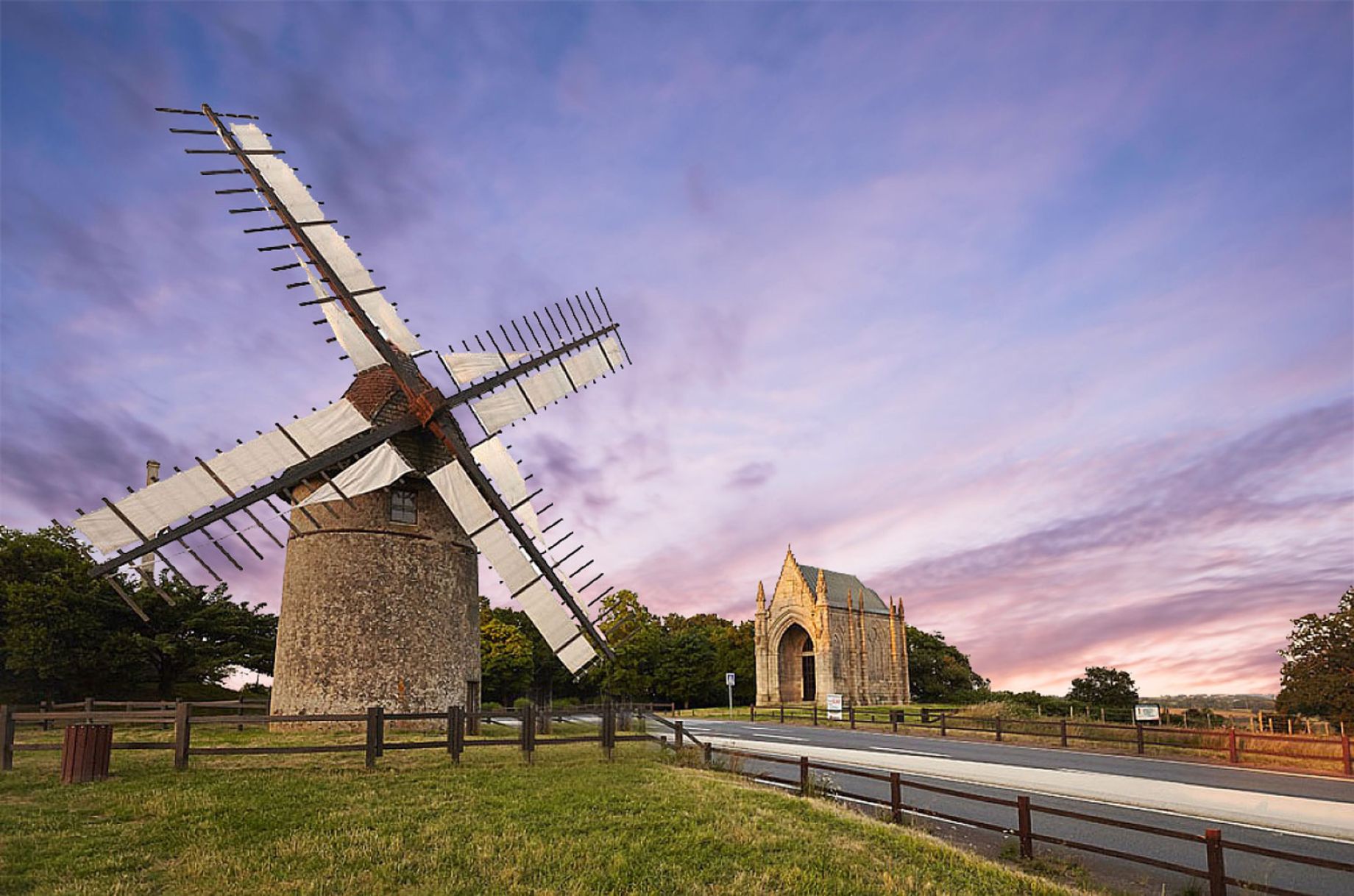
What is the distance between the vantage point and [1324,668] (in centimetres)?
3356

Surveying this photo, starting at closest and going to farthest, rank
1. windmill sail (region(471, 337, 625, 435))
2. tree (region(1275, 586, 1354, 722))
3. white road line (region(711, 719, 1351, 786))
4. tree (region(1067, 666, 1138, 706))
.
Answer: white road line (region(711, 719, 1351, 786)), windmill sail (region(471, 337, 625, 435)), tree (region(1275, 586, 1354, 722)), tree (region(1067, 666, 1138, 706))

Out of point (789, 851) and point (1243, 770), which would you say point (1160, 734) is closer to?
point (1243, 770)

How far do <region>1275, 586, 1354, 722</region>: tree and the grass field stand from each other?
3201 centimetres

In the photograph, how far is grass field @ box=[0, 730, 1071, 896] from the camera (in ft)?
26.8

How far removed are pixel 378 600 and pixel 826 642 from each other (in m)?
44.3

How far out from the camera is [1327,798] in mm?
14422

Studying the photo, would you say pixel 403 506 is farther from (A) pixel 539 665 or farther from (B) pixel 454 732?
(A) pixel 539 665

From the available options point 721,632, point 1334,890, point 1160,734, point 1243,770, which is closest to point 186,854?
point 1334,890

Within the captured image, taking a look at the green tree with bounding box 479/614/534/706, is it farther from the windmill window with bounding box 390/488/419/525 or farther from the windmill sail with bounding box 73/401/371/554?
the windmill sail with bounding box 73/401/371/554

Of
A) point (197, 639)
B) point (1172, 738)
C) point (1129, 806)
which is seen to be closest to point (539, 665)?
point (197, 639)

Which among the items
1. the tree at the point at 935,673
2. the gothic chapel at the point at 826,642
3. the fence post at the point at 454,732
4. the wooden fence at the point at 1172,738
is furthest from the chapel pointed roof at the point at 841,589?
the fence post at the point at 454,732

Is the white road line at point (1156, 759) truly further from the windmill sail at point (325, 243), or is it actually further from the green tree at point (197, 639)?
the green tree at point (197, 639)

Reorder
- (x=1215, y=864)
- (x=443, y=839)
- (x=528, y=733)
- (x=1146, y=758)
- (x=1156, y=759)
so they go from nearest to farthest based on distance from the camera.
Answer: (x=1215, y=864) → (x=443, y=839) → (x=528, y=733) → (x=1156, y=759) → (x=1146, y=758)

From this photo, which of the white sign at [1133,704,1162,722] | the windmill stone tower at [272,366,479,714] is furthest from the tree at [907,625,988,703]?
the windmill stone tower at [272,366,479,714]
